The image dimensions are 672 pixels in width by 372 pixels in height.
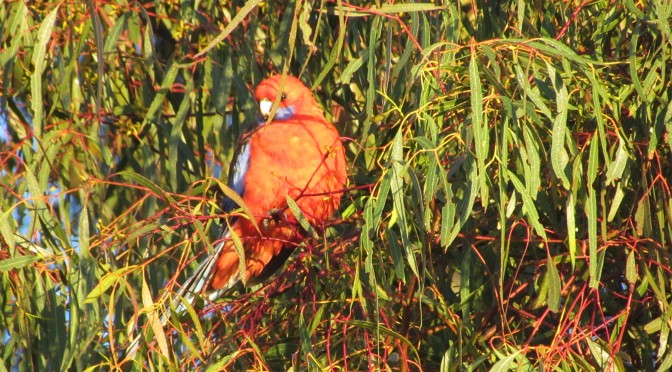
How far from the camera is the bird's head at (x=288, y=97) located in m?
2.57

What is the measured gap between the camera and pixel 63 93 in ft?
7.99

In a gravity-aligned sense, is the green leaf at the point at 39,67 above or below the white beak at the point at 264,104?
above

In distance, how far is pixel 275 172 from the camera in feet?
8.36

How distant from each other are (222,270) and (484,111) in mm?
1200

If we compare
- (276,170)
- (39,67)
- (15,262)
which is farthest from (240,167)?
(15,262)

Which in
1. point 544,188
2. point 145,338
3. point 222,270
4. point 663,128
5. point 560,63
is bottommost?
point 222,270

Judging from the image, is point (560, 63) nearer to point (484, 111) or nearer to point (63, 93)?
point (484, 111)

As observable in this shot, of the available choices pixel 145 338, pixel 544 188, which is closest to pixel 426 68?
pixel 544 188

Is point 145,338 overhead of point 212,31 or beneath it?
beneath

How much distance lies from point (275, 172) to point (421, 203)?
1.03 m

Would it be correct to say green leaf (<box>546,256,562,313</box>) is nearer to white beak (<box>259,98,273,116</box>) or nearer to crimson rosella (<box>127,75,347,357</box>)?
crimson rosella (<box>127,75,347,357</box>)

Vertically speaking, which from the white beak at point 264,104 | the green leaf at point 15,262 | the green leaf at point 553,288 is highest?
the white beak at point 264,104

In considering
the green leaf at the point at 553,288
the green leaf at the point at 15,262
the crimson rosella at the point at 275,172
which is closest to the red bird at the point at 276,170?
the crimson rosella at the point at 275,172

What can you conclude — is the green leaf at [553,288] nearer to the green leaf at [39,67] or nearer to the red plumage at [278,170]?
the red plumage at [278,170]
